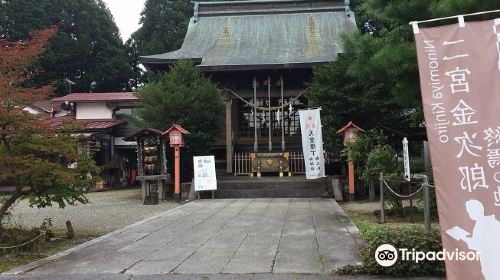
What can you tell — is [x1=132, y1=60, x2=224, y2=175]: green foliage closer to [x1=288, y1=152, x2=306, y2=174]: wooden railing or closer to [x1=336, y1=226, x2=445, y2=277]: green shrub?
[x1=288, y1=152, x2=306, y2=174]: wooden railing

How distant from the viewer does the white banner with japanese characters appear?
139 inches

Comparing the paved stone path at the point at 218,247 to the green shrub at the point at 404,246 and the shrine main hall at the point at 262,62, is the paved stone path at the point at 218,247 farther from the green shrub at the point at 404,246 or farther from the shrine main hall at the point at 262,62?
the shrine main hall at the point at 262,62

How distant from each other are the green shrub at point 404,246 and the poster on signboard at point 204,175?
9042mm

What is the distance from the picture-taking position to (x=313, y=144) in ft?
46.8

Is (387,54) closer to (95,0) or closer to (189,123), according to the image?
(189,123)

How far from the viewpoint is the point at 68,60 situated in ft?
108

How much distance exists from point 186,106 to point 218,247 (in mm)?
9038

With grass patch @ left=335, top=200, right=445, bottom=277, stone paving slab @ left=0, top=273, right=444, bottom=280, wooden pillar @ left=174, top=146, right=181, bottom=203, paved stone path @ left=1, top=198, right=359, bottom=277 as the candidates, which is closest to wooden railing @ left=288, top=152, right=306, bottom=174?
wooden pillar @ left=174, top=146, right=181, bottom=203

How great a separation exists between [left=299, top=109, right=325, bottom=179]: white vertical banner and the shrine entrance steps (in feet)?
2.31

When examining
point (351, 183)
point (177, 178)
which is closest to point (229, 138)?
point (177, 178)

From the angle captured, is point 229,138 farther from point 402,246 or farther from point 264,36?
point 402,246

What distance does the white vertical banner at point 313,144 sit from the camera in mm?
14125

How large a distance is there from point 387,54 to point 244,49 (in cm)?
1260

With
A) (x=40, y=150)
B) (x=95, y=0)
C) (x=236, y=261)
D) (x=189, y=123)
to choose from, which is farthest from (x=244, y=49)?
(x=95, y=0)
